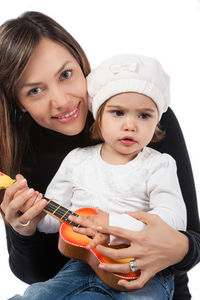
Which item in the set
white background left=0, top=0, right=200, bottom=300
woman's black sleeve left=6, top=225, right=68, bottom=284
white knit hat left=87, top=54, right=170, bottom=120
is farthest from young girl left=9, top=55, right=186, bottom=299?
white background left=0, top=0, right=200, bottom=300

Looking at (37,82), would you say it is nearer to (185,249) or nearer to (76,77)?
(76,77)

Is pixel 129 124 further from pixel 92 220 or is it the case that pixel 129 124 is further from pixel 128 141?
pixel 92 220

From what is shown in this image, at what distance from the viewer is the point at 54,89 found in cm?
114

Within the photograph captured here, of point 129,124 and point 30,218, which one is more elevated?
point 129,124

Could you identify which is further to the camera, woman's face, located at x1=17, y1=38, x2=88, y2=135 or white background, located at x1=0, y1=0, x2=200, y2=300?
white background, located at x1=0, y1=0, x2=200, y2=300

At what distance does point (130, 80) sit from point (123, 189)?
0.84ft

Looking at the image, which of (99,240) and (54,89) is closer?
(99,240)

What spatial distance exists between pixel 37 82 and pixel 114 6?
574mm

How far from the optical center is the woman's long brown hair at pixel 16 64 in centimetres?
113

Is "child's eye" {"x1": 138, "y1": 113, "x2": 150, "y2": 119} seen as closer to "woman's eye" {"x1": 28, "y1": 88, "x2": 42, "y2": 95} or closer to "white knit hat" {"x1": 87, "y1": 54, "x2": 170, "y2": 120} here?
"white knit hat" {"x1": 87, "y1": 54, "x2": 170, "y2": 120}

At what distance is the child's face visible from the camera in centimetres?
105

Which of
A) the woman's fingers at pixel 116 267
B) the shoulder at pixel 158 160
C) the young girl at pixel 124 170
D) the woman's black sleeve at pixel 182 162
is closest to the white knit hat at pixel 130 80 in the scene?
the young girl at pixel 124 170

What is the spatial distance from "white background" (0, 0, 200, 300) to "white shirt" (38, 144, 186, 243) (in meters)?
0.53

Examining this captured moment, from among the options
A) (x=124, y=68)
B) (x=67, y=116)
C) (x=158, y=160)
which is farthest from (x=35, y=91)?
(x=158, y=160)
